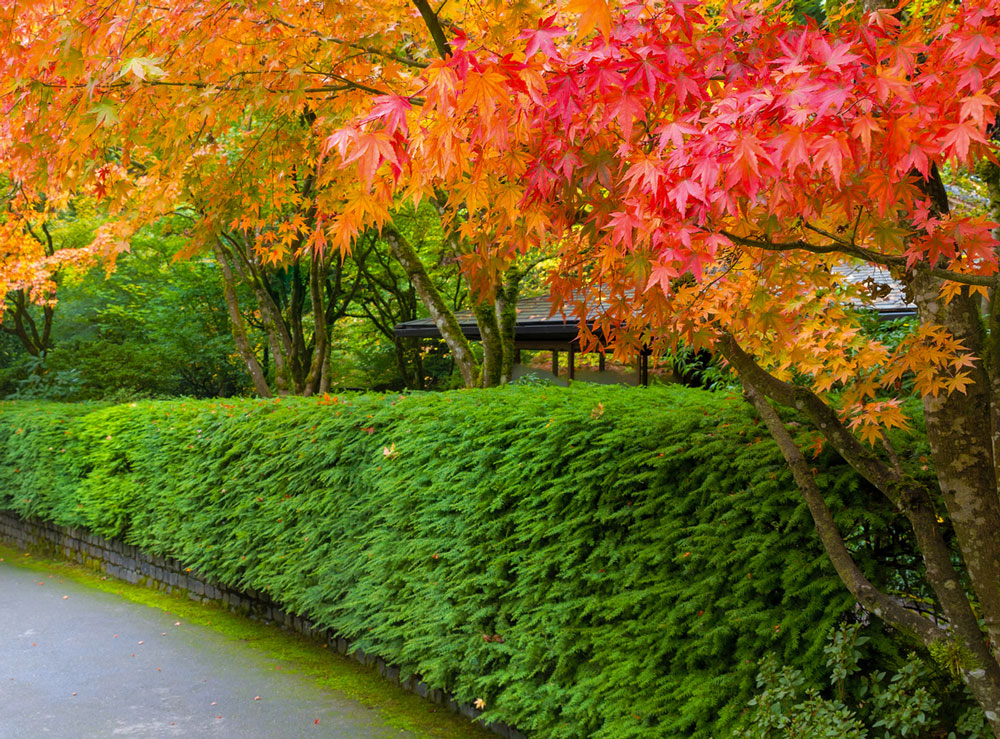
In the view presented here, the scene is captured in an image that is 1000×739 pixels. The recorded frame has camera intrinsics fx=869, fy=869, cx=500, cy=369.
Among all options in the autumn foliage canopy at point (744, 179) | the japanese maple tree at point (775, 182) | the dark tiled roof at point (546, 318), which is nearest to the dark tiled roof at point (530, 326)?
the dark tiled roof at point (546, 318)

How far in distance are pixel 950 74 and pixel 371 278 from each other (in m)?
19.5

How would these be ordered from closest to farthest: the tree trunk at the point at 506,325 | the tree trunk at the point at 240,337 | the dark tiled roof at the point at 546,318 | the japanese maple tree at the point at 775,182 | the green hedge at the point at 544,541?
1. the japanese maple tree at the point at 775,182
2. the green hedge at the point at 544,541
3. the tree trunk at the point at 506,325
4. the dark tiled roof at the point at 546,318
5. the tree trunk at the point at 240,337

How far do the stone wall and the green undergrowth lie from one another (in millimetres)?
74

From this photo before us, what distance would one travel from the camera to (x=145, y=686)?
670cm

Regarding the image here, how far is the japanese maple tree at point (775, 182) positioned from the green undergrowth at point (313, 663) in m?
3.37

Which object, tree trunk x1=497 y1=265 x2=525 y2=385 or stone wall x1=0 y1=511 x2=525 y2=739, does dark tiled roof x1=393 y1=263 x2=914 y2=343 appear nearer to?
tree trunk x1=497 y1=265 x2=525 y2=385

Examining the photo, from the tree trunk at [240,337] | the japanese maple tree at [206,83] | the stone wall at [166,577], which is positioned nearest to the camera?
the japanese maple tree at [206,83]

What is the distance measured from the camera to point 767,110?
8.63 ft

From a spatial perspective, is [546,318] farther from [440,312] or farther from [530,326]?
[530,326]

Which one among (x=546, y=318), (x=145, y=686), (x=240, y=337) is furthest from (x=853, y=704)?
(x=240, y=337)

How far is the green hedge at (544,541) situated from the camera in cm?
394

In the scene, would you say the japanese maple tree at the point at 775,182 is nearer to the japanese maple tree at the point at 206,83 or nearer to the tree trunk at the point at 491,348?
the japanese maple tree at the point at 206,83

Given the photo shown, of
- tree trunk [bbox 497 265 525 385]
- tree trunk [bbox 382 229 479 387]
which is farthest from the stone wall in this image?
tree trunk [bbox 497 265 525 385]

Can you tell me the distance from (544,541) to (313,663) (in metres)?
3.23
